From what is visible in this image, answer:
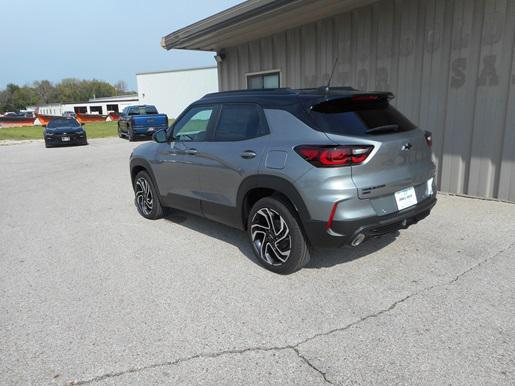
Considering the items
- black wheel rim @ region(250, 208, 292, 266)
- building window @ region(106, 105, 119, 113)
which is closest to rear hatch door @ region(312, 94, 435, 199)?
black wheel rim @ region(250, 208, 292, 266)

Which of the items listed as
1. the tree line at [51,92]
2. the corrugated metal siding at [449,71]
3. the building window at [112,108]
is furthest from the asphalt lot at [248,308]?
the tree line at [51,92]

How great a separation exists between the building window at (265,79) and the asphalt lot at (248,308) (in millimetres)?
5431

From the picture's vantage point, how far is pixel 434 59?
6492 millimetres

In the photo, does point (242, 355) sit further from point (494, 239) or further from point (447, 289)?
point (494, 239)

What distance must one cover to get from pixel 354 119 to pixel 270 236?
137cm

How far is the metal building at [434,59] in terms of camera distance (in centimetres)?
585

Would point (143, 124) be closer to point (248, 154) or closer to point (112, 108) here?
point (248, 154)

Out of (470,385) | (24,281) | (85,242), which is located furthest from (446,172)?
(24,281)

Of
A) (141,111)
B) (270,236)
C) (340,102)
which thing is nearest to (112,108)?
(141,111)

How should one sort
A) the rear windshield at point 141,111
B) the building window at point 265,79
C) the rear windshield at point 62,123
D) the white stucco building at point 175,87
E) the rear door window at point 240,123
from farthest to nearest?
1. the white stucco building at point 175,87
2. the rear windshield at point 141,111
3. the rear windshield at point 62,123
4. the building window at point 265,79
5. the rear door window at point 240,123

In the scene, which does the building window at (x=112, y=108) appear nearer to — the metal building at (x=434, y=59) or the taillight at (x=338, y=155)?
the metal building at (x=434, y=59)

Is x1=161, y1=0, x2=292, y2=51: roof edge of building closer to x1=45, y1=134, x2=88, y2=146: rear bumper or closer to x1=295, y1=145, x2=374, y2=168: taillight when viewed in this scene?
x1=295, y1=145, x2=374, y2=168: taillight

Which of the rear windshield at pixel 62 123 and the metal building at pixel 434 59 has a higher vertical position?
the metal building at pixel 434 59

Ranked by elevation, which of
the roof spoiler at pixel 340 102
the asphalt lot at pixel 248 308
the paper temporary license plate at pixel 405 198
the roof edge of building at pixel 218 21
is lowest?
the asphalt lot at pixel 248 308
